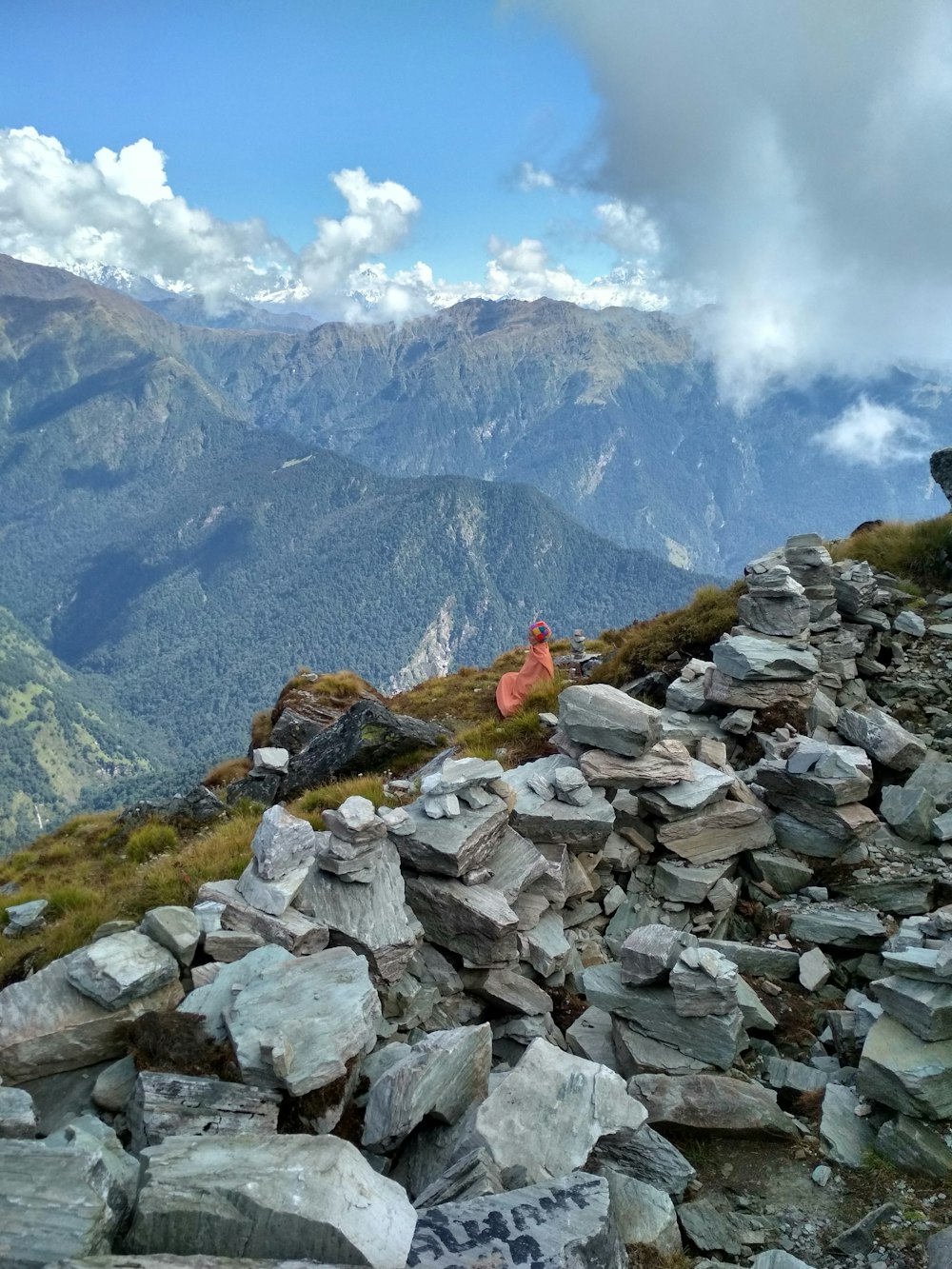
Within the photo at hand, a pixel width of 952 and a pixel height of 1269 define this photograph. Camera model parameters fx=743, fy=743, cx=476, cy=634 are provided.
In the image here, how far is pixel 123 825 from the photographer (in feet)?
74.5

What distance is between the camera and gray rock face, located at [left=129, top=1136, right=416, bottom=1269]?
181 inches

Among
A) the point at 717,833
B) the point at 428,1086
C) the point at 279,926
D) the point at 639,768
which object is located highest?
the point at 639,768

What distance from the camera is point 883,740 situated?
48.4ft

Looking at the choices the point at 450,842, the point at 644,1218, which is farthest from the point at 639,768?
the point at 644,1218

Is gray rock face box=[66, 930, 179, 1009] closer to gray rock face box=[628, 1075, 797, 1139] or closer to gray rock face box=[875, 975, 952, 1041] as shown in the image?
gray rock face box=[628, 1075, 797, 1139]

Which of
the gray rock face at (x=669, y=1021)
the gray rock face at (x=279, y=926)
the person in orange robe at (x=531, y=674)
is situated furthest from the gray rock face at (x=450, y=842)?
the person in orange robe at (x=531, y=674)

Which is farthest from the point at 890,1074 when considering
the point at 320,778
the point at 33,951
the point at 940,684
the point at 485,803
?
the point at 320,778

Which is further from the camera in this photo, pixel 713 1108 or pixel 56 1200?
pixel 713 1108

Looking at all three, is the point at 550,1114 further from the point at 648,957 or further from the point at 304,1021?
the point at 648,957

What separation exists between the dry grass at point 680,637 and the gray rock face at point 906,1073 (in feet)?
41.9

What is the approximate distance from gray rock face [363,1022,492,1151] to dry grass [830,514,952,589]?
71.7ft

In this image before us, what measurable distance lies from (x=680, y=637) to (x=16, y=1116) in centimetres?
1805

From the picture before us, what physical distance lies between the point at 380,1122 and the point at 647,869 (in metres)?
7.09

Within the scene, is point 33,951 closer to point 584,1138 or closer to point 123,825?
point 584,1138
